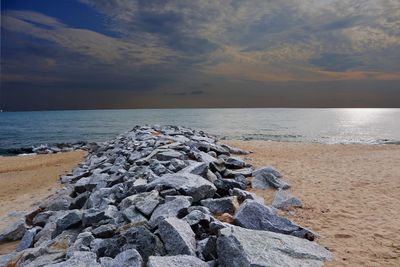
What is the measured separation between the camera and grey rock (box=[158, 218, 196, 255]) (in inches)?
202

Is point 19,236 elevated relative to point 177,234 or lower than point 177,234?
lower

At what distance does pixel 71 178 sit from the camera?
15516mm

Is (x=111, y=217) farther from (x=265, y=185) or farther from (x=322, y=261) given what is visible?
(x=265, y=185)

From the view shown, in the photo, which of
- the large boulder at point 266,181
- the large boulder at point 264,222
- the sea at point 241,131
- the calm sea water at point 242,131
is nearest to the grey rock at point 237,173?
the large boulder at point 266,181

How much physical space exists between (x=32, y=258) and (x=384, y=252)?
6.93m

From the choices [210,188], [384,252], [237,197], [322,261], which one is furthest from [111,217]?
[384,252]

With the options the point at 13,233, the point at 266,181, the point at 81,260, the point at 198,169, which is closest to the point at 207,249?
the point at 81,260

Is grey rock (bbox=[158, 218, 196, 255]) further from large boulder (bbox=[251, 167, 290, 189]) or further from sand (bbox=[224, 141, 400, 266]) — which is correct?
large boulder (bbox=[251, 167, 290, 189])

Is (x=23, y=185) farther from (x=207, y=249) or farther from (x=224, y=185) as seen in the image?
(x=207, y=249)

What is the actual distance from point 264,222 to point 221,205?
152 cm

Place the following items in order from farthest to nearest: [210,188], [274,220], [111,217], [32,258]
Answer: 1. [210,188]
2. [111,217]
3. [274,220]
4. [32,258]

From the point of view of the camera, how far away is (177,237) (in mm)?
5266

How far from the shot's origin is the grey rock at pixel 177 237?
5121mm

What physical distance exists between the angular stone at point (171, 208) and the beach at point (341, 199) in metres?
2.98
